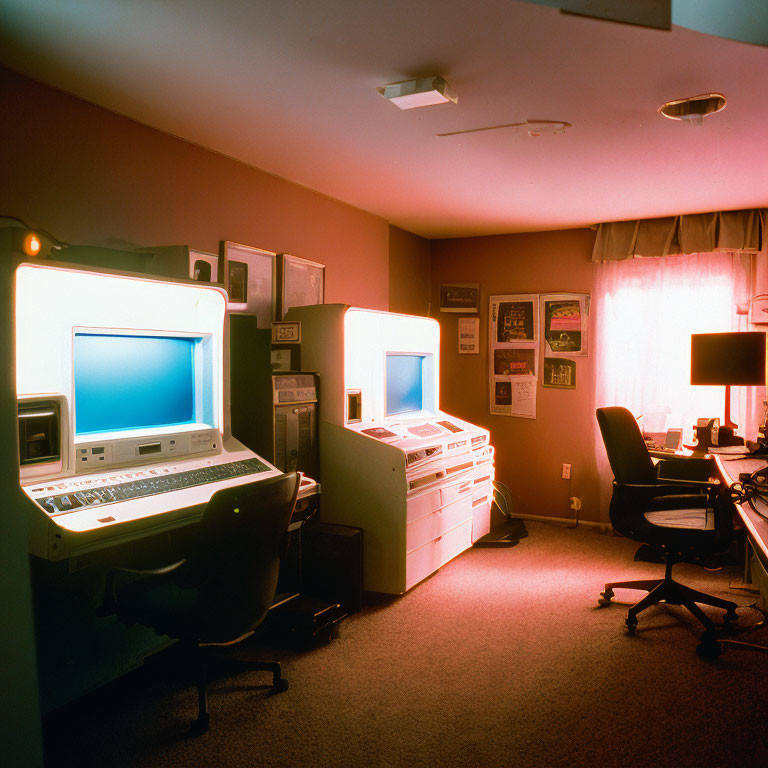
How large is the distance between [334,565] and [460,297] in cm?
288

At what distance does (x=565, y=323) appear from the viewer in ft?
15.9

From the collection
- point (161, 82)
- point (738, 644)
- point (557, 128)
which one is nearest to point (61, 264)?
point (161, 82)

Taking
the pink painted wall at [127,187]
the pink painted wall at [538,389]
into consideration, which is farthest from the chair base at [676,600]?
the pink painted wall at [127,187]

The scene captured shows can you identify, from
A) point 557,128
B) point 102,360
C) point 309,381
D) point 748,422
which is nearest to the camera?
point 102,360

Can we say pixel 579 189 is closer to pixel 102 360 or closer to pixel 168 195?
pixel 168 195

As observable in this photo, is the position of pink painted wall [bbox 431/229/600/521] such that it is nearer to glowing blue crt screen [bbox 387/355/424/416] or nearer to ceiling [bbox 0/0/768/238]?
glowing blue crt screen [bbox 387/355/424/416]

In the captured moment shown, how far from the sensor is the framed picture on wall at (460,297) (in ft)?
17.0

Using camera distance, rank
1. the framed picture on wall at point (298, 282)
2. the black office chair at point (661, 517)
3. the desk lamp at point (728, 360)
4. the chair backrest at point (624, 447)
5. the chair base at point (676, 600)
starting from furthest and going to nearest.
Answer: the desk lamp at point (728, 360) → the framed picture on wall at point (298, 282) → the chair backrest at point (624, 447) → the chair base at point (676, 600) → the black office chair at point (661, 517)

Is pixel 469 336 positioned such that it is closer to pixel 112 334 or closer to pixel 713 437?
pixel 713 437

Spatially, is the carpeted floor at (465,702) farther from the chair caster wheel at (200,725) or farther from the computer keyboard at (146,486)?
the computer keyboard at (146,486)

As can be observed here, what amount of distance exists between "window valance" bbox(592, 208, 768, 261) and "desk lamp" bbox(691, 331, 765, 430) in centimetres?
66

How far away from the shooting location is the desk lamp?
3.90 m

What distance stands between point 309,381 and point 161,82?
4.93 feet

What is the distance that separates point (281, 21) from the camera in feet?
6.01
